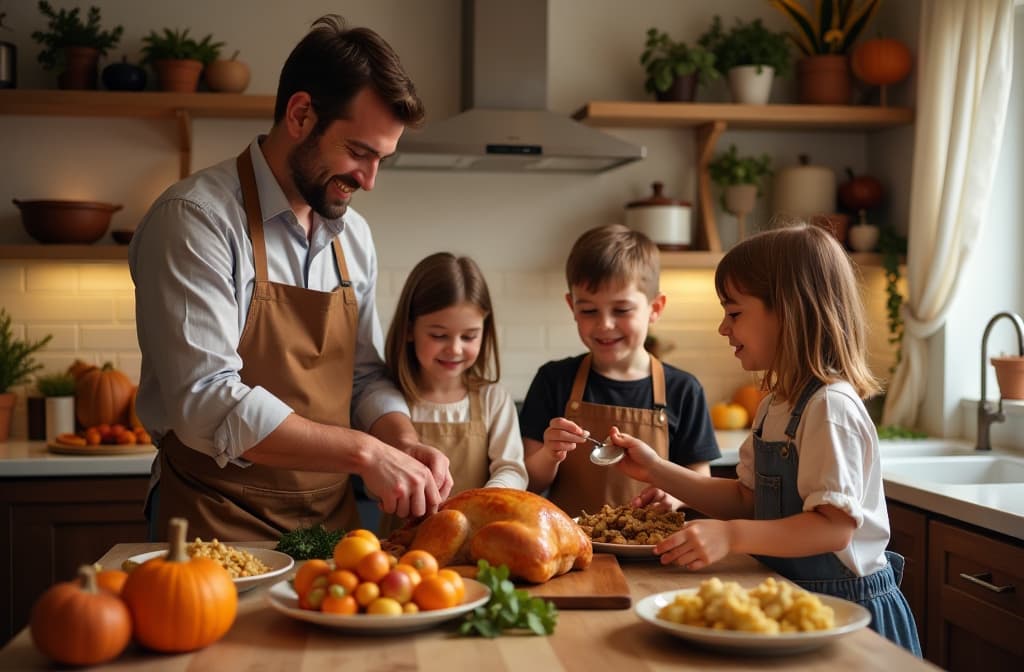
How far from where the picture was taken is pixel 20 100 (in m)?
3.81

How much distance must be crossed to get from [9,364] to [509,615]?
3.11 meters

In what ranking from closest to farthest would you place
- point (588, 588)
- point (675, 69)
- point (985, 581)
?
point (588, 588) < point (985, 581) < point (675, 69)

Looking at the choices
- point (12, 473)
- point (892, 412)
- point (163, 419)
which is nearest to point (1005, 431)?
point (892, 412)

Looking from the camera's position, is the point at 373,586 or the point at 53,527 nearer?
the point at 373,586

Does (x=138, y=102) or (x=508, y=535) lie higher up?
(x=138, y=102)

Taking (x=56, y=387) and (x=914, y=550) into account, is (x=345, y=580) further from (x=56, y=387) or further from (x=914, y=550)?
(x=56, y=387)

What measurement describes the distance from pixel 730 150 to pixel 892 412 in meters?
1.15

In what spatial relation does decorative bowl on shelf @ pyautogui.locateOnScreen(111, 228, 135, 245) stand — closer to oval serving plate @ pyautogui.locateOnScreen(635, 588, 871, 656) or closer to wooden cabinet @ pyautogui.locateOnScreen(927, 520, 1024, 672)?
wooden cabinet @ pyautogui.locateOnScreen(927, 520, 1024, 672)

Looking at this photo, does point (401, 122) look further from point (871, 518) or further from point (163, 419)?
point (871, 518)

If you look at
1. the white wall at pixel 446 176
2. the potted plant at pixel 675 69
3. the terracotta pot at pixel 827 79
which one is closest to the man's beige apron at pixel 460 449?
the white wall at pixel 446 176

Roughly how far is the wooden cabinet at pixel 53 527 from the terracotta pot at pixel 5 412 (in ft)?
1.58

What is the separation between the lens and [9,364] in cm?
403

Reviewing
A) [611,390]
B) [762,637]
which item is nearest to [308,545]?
[762,637]

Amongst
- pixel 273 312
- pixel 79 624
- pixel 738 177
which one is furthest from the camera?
pixel 738 177
